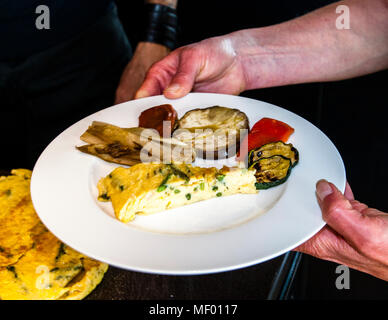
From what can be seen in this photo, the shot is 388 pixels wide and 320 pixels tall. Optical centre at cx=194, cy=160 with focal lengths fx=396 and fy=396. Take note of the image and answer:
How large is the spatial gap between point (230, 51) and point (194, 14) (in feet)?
2.74

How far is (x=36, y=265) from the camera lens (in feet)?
4.39

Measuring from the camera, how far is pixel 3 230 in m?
1.46

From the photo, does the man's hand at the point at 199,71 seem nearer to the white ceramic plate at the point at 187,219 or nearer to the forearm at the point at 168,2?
the white ceramic plate at the point at 187,219

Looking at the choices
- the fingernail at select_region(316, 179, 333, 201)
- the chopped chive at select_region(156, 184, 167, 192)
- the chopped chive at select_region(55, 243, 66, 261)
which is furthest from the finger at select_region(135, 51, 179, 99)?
the fingernail at select_region(316, 179, 333, 201)

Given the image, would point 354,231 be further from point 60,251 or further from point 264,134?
point 60,251

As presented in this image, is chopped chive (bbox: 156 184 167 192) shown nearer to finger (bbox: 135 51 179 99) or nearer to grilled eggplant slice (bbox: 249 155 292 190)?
grilled eggplant slice (bbox: 249 155 292 190)

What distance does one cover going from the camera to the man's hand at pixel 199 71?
1.81 metres

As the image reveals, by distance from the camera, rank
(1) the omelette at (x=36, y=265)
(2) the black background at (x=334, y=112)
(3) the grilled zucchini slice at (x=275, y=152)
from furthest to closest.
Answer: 1. (2) the black background at (x=334, y=112)
2. (3) the grilled zucchini slice at (x=275, y=152)
3. (1) the omelette at (x=36, y=265)

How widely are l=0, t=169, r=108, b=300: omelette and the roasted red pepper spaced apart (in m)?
0.70

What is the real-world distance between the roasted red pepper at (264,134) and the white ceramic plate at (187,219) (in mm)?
41

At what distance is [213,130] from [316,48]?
34.5 inches

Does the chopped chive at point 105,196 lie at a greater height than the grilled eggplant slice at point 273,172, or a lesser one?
lesser

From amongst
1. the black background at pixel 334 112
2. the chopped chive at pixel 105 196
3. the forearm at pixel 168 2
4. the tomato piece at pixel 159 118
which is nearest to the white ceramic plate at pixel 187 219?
the chopped chive at pixel 105 196

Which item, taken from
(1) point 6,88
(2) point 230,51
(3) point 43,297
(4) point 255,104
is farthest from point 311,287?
(1) point 6,88
